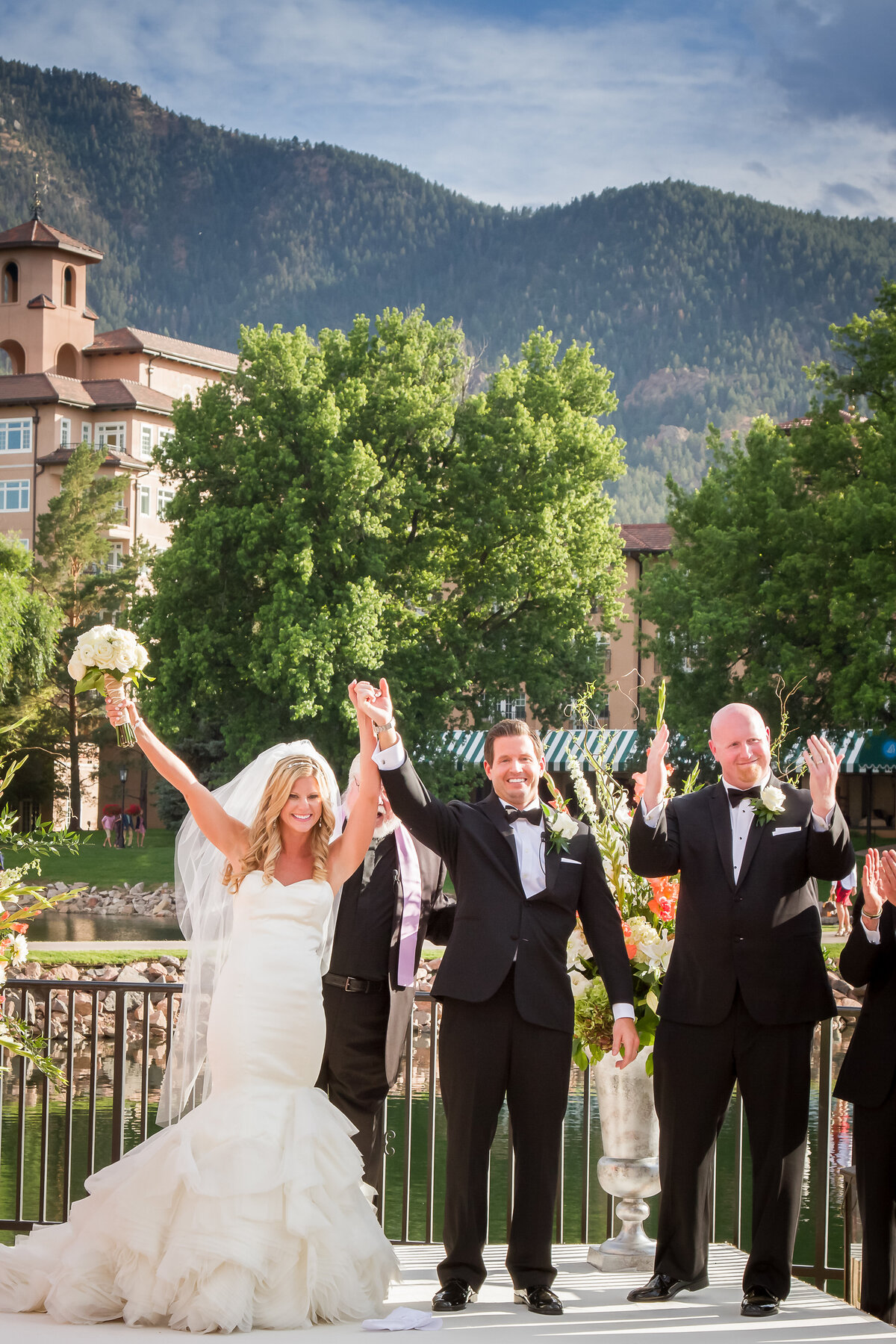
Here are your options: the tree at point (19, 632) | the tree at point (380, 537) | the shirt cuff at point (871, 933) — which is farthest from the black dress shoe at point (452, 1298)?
the tree at point (19, 632)

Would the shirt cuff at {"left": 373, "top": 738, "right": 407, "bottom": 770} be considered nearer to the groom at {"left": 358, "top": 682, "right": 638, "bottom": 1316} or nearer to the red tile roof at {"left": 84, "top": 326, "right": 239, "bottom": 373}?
the groom at {"left": 358, "top": 682, "right": 638, "bottom": 1316}

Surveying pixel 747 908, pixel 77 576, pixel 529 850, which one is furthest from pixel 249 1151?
pixel 77 576

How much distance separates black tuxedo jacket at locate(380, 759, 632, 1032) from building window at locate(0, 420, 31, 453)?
186 feet

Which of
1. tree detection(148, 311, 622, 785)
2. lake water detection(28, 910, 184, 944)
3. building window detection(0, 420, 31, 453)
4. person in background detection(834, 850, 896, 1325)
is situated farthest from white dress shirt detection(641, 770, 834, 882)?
building window detection(0, 420, 31, 453)

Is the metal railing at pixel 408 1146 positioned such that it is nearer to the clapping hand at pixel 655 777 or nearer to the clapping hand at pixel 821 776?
the clapping hand at pixel 821 776

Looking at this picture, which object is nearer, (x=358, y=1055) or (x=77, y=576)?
(x=358, y=1055)

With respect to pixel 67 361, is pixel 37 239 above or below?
above

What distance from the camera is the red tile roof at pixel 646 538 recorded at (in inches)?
2032

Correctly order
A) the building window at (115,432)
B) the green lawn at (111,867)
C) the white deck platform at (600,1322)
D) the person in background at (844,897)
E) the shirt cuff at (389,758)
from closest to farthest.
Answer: the white deck platform at (600,1322), the shirt cuff at (389,758), the person in background at (844,897), the green lawn at (111,867), the building window at (115,432)

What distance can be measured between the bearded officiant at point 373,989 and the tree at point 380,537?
26.7 m

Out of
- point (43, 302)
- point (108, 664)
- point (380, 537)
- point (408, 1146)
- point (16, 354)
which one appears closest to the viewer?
point (108, 664)

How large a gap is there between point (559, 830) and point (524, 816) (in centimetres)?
14

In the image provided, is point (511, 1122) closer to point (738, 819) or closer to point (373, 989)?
point (373, 989)

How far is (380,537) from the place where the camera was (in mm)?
34156
